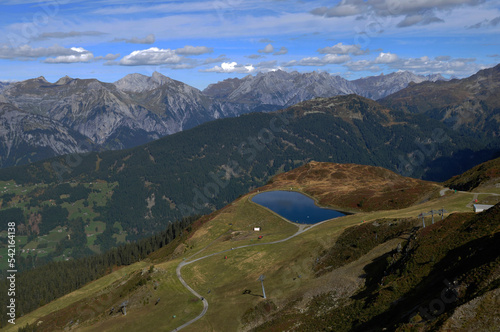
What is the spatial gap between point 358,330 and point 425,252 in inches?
794

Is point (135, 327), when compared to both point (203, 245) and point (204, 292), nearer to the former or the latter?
point (204, 292)

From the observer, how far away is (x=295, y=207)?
162250 millimetres

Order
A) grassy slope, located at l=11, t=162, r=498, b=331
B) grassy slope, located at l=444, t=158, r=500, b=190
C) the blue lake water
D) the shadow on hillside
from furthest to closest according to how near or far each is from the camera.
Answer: the blue lake water
grassy slope, located at l=444, t=158, r=500, b=190
grassy slope, located at l=11, t=162, r=498, b=331
the shadow on hillside

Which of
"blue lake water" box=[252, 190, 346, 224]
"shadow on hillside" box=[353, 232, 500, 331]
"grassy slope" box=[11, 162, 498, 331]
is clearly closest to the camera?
"shadow on hillside" box=[353, 232, 500, 331]

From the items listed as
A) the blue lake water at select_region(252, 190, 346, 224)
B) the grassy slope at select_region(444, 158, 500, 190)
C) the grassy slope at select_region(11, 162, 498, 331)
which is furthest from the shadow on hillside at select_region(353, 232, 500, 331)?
the grassy slope at select_region(444, 158, 500, 190)

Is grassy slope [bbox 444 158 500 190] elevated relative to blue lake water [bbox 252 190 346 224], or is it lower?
elevated

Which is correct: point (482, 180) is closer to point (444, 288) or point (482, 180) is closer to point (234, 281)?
point (234, 281)

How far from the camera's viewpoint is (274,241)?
118 m

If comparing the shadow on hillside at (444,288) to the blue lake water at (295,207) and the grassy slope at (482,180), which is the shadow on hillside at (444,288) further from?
the grassy slope at (482,180)

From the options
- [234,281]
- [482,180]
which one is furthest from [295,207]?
[482,180]

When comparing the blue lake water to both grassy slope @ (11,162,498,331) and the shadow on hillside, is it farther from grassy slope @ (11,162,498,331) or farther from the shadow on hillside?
the shadow on hillside

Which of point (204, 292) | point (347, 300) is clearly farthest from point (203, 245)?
point (347, 300)

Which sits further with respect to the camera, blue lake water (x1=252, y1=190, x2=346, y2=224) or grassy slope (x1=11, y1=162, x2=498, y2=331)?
blue lake water (x1=252, y1=190, x2=346, y2=224)

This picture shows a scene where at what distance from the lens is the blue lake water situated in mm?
142188
